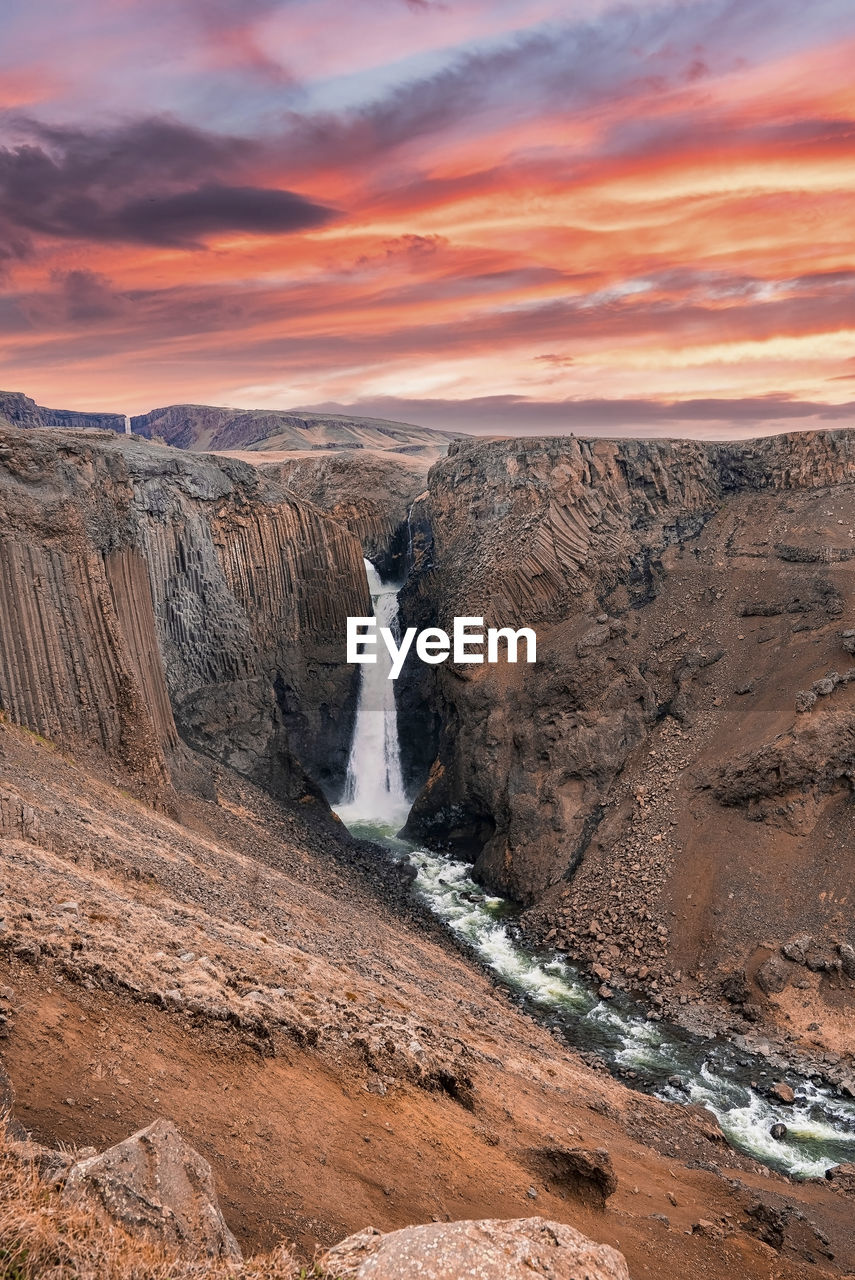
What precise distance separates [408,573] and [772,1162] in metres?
30.7

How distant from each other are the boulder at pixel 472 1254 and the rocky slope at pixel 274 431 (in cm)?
11411

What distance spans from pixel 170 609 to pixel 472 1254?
2804cm

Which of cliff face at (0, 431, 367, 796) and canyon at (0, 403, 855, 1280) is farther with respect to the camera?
cliff face at (0, 431, 367, 796)

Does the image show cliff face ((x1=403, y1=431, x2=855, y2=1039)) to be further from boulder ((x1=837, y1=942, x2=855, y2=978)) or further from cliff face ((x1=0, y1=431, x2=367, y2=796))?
cliff face ((x1=0, y1=431, x2=367, y2=796))

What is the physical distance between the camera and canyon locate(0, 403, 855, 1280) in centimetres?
941

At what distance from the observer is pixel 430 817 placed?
110ft

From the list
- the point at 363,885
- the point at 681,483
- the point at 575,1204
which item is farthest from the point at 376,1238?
the point at 681,483

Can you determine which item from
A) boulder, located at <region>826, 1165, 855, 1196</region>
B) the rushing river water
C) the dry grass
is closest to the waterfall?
the rushing river water

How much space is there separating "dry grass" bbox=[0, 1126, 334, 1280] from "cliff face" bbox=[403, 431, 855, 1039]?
62.7 feet

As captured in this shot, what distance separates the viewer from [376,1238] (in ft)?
19.9

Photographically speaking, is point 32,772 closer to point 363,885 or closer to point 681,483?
point 363,885

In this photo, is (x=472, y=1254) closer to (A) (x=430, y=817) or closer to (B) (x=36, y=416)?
(A) (x=430, y=817)

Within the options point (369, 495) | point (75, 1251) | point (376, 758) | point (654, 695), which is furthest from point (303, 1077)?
point (369, 495)

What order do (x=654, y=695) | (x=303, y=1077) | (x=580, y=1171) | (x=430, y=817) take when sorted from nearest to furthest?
(x=303, y=1077), (x=580, y=1171), (x=654, y=695), (x=430, y=817)
